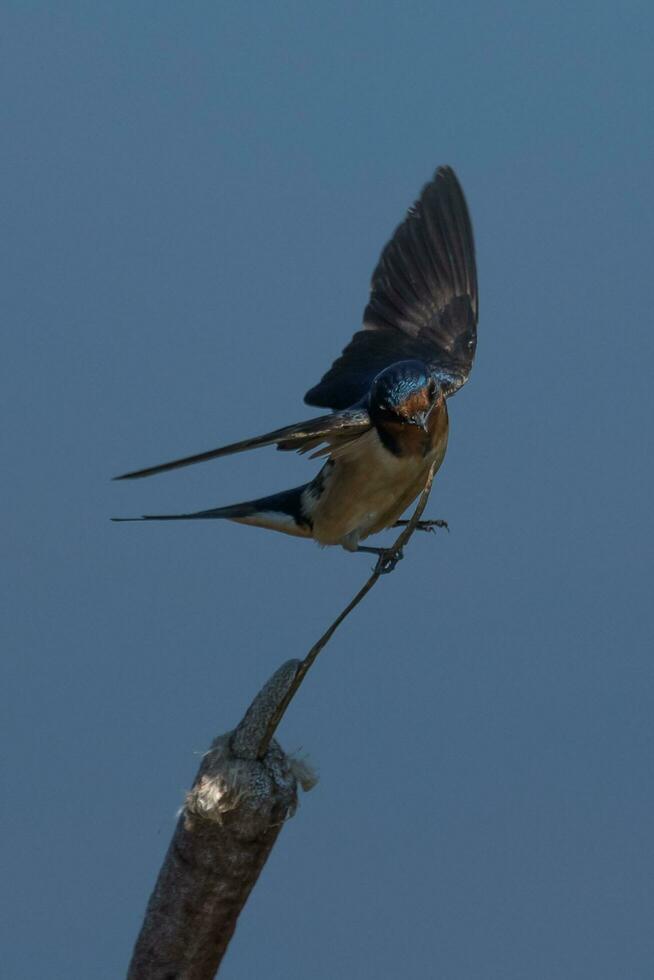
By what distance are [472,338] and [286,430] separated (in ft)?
3.19

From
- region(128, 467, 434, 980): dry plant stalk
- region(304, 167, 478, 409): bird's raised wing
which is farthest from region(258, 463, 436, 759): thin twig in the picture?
region(304, 167, 478, 409): bird's raised wing

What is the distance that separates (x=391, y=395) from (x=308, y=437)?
0.63 ft

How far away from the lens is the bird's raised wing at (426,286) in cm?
334

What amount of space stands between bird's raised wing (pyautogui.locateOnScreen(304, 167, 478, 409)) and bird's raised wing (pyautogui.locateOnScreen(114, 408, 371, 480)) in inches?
25.0

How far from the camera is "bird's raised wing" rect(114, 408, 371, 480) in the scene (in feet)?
7.14

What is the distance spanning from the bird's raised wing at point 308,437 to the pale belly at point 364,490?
0.17 feet

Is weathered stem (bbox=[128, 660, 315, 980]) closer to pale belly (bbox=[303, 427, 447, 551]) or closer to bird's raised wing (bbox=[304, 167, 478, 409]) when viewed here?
pale belly (bbox=[303, 427, 447, 551])

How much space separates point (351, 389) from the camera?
3.13 metres

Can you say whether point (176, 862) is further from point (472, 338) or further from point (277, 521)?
point (472, 338)

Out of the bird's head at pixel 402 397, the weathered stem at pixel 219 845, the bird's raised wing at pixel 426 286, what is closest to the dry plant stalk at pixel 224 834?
the weathered stem at pixel 219 845

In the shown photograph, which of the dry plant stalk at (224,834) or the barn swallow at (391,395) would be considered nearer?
the dry plant stalk at (224,834)

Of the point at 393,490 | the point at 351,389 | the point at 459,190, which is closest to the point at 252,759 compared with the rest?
the point at 393,490

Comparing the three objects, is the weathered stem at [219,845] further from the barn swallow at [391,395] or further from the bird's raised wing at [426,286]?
the bird's raised wing at [426,286]

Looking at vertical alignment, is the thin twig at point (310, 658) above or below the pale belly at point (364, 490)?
below
